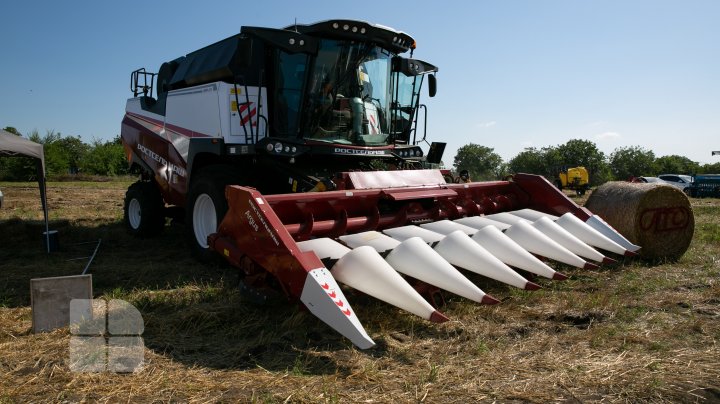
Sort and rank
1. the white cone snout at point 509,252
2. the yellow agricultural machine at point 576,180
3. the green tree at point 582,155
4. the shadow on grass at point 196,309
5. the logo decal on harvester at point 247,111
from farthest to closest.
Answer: the green tree at point 582,155 < the yellow agricultural machine at point 576,180 < the logo decal on harvester at point 247,111 < the white cone snout at point 509,252 < the shadow on grass at point 196,309

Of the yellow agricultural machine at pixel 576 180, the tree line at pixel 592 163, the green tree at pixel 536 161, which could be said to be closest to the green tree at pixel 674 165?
the tree line at pixel 592 163

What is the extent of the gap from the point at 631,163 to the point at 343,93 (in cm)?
5959

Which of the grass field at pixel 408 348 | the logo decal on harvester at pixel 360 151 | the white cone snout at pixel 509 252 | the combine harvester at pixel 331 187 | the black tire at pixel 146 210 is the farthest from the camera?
the black tire at pixel 146 210

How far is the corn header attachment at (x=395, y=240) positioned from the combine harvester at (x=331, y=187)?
12 millimetres

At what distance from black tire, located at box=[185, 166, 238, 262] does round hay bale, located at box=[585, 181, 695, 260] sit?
4.20 m

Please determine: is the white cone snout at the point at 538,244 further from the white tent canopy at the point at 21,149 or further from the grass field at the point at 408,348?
the white tent canopy at the point at 21,149

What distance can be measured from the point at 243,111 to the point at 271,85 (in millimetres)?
423

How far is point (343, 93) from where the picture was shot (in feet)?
18.0

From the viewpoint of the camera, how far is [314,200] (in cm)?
412

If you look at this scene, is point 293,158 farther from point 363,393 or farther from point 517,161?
point 517,161

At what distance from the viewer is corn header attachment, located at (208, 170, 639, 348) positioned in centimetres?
305

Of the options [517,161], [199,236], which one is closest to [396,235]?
[199,236]

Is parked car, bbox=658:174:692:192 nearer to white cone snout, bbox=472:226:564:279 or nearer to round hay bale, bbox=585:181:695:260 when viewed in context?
round hay bale, bbox=585:181:695:260

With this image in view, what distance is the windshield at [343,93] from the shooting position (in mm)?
5352
